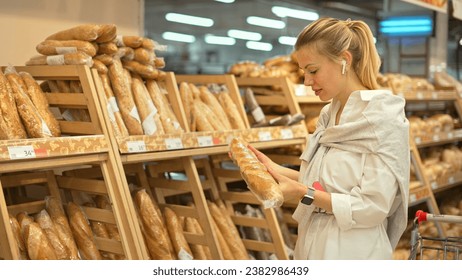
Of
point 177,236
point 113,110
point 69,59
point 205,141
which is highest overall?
point 69,59

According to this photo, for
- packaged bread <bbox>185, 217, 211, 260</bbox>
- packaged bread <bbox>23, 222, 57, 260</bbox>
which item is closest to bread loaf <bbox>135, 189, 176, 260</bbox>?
packaged bread <bbox>185, 217, 211, 260</bbox>

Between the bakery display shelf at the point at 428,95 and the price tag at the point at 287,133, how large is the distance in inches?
57.0

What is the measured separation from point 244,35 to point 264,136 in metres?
1.70

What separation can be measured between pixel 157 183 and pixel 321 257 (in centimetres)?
124

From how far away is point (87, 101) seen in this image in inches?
102

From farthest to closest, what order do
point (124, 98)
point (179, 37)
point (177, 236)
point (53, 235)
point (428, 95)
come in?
point (428, 95) < point (179, 37) < point (177, 236) < point (124, 98) < point (53, 235)

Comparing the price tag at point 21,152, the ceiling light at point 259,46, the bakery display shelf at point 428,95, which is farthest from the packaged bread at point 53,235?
the bakery display shelf at point 428,95

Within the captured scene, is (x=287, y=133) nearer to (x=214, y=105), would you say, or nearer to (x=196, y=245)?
(x=214, y=105)

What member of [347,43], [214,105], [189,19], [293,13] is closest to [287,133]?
[214,105]

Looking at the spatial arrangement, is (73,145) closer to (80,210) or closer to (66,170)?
(80,210)

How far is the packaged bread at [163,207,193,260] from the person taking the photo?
10.1ft

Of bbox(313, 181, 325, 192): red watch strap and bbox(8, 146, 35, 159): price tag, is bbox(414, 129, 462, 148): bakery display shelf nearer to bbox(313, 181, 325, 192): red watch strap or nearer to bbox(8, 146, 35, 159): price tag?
bbox(313, 181, 325, 192): red watch strap

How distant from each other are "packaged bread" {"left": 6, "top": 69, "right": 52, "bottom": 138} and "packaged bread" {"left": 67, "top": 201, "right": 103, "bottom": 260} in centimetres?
43

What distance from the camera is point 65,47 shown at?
2730mm
